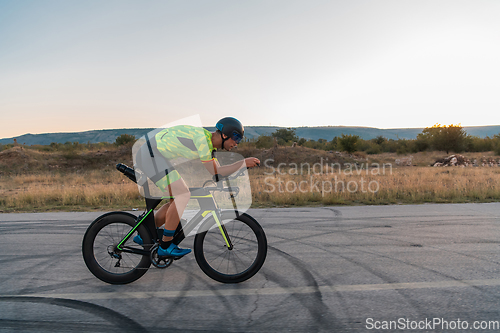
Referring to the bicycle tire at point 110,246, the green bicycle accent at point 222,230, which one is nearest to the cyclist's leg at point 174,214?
the bicycle tire at point 110,246

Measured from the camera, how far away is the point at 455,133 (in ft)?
156

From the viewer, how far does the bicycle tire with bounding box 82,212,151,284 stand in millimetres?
3832

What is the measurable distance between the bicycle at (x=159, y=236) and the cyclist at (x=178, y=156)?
0.11m

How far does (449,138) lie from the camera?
47.8 metres

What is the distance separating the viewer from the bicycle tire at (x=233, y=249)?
12.4 ft

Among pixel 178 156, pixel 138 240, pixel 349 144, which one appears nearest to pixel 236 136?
pixel 178 156

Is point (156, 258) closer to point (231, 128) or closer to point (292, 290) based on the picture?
point (292, 290)

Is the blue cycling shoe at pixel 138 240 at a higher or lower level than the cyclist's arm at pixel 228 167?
lower

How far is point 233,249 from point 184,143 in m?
1.40

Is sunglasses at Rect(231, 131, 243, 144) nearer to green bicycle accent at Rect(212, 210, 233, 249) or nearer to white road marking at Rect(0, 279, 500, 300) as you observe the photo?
green bicycle accent at Rect(212, 210, 233, 249)

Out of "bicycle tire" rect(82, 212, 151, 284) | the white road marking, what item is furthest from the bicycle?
the white road marking

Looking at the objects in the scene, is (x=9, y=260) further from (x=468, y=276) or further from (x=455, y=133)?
(x=455, y=133)

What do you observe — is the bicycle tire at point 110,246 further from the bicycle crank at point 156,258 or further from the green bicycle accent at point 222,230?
the green bicycle accent at point 222,230

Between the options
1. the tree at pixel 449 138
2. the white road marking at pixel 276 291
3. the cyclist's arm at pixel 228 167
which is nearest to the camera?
the white road marking at pixel 276 291
